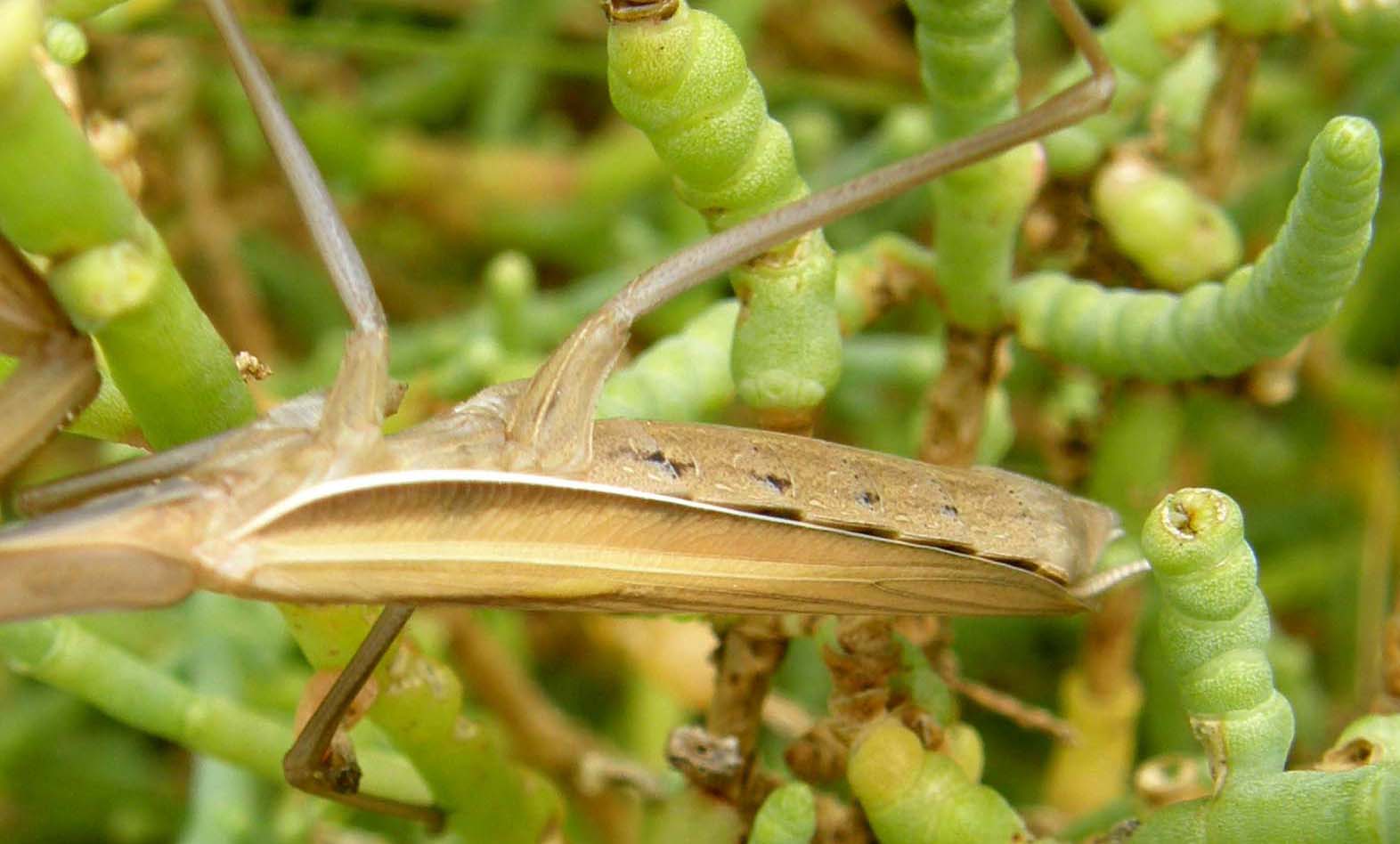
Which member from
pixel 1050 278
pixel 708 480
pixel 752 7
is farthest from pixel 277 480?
pixel 752 7

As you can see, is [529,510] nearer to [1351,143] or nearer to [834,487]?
[834,487]

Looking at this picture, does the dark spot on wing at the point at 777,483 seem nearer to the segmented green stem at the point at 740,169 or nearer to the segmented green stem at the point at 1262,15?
the segmented green stem at the point at 740,169

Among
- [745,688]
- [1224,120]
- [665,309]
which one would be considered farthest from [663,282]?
[665,309]

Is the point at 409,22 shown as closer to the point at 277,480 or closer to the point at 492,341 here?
the point at 492,341

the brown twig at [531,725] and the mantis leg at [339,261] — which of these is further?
the brown twig at [531,725]

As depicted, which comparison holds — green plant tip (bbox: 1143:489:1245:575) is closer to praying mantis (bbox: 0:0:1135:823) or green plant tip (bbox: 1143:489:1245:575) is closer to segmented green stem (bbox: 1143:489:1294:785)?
segmented green stem (bbox: 1143:489:1294:785)

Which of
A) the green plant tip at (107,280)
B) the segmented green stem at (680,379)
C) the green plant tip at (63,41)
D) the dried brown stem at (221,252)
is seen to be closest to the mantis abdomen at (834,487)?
the segmented green stem at (680,379)

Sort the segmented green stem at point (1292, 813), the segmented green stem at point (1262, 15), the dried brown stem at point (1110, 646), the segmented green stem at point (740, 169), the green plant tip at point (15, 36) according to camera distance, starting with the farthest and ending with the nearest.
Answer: the dried brown stem at point (1110, 646), the segmented green stem at point (1262, 15), the segmented green stem at point (740, 169), the segmented green stem at point (1292, 813), the green plant tip at point (15, 36)
